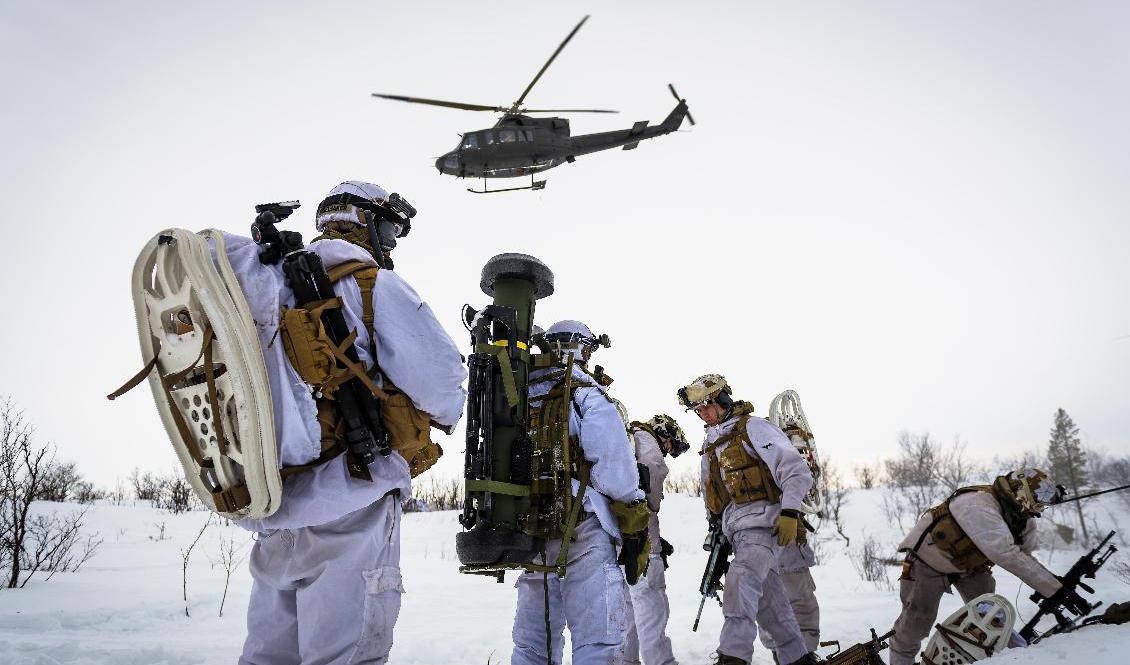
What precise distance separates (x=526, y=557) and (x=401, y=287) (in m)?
1.68

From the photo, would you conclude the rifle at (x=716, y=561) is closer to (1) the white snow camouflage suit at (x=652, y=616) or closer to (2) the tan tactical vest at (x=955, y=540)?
(1) the white snow camouflage suit at (x=652, y=616)

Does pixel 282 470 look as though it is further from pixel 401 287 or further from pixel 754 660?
pixel 754 660

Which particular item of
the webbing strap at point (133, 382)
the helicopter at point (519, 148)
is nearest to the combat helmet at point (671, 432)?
the webbing strap at point (133, 382)

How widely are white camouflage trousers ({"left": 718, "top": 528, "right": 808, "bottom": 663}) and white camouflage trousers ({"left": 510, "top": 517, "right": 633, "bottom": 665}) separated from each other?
142cm

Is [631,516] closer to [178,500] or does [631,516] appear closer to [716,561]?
[716,561]

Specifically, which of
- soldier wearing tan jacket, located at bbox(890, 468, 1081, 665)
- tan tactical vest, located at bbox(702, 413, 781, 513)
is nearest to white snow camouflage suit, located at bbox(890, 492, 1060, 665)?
soldier wearing tan jacket, located at bbox(890, 468, 1081, 665)

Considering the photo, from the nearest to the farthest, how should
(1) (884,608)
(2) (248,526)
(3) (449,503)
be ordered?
1. (2) (248,526)
2. (1) (884,608)
3. (3) (449,503)

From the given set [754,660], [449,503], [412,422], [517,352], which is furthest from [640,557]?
[449,503]

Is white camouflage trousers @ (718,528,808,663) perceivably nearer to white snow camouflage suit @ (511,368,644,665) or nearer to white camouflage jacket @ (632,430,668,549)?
white camouflage jacket @ (632,430,668,549)

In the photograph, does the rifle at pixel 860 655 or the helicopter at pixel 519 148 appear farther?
the helicopter at pixel 519 148

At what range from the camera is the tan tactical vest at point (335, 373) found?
201cm

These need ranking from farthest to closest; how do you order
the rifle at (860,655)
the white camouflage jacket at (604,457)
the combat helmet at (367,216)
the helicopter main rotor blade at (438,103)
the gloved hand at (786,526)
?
the helicopter main rotor blade at (438,103) < the gloved hand at (786,526) < the rifle at (860,655) < the white camouflage jacket at (604,457) < the combat helmet at (367,216)

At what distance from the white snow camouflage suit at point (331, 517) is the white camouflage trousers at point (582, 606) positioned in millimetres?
1516

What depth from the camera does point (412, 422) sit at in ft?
7.22
